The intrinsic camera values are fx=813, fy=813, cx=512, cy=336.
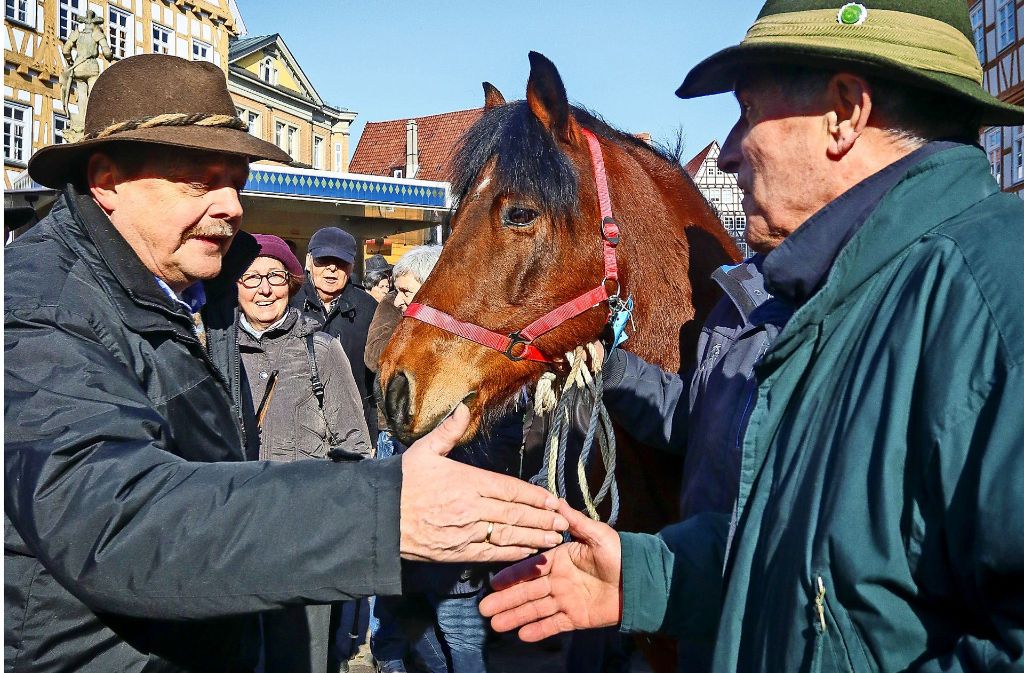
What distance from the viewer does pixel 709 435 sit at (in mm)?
1939

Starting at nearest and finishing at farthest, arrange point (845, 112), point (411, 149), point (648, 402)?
1. point (845, 112)
2. point (648, 402)
3. point (411, 149)

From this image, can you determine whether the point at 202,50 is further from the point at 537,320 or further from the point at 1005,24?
the point at 537,320

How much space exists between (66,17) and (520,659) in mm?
22624

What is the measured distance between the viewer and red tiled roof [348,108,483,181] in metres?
31.4

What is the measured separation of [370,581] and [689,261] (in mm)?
1900

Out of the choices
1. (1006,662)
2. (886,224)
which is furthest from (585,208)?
(1006,662)

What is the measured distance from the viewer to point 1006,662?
969mm

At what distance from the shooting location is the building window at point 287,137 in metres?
30.5

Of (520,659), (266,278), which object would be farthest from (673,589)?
(520,659)

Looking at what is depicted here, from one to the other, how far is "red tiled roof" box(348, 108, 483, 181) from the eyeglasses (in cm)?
2405

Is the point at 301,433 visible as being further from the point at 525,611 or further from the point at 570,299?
the point at 525,611

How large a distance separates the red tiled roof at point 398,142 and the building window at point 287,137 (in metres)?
3.81

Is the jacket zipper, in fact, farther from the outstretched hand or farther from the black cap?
the black cap

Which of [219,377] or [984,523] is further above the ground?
[219,377]
